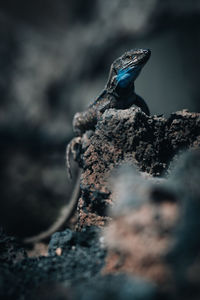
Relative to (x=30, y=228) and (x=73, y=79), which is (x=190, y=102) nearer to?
(x=73, y=79)

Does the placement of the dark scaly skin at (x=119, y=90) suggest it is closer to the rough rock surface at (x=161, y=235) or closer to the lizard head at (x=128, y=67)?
the lizard head at (x=128, y=67)

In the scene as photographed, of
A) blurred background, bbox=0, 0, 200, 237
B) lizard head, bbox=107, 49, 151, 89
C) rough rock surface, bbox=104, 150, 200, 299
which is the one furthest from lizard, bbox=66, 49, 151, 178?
blurred background, bbox=0, 0, 200, 237

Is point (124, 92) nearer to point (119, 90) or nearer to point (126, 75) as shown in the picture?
point (119, 90)

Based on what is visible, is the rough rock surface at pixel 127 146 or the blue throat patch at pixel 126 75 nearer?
the rough rock surface at pixel 127 146

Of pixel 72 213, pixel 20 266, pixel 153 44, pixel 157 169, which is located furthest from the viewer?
pixel 153 44

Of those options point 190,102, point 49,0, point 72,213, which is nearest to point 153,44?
point 190,102

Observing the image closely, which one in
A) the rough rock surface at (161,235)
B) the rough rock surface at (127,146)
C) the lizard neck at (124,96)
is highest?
the lizard neck at (124,96)

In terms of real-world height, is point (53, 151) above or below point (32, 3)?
below

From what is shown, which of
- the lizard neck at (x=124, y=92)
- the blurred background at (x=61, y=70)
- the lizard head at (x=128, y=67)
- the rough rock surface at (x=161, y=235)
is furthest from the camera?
the blurred background at (x=61, y=70)

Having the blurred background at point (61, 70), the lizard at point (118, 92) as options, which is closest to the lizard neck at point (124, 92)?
the lizard at point (118, 92)
